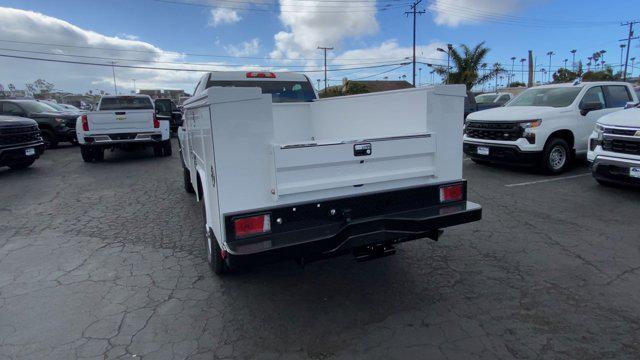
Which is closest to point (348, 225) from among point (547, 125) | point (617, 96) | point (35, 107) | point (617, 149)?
point (617, 149)

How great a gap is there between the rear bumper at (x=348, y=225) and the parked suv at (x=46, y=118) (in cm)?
1543

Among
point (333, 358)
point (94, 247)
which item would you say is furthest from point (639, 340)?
point (94, 247)

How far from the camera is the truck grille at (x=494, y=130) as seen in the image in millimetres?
8094

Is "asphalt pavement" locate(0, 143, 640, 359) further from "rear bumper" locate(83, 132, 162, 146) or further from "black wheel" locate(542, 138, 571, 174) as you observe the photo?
"rear bumper" locate(83, 132, 162, 146)

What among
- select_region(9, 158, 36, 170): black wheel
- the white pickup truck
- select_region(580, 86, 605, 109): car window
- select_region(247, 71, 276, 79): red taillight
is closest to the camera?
select_region(247, 71, 276, 79): red taillight

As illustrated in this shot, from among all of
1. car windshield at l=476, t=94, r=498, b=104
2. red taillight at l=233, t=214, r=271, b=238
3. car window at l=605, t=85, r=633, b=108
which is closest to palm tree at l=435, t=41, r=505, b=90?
car windshield at l=476, t=94, r=498, b=104

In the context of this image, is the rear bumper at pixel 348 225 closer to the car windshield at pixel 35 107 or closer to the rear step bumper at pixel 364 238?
the rear step bumper at pixel 364 238

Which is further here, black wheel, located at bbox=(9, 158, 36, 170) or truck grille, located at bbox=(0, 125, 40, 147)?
black wheel, located at bbox=(9, 158, 36, 170)

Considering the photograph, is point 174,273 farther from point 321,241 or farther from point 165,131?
point 165,131

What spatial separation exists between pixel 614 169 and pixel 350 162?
5499 millimetres

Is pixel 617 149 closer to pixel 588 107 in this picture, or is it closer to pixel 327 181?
pixel 588 107

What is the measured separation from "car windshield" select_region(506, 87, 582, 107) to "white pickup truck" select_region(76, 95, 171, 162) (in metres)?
9.62

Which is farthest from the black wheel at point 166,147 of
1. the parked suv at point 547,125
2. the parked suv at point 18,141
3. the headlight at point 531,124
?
the headlight at point 531,124

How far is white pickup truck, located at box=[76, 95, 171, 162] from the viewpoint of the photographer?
11.2 m
